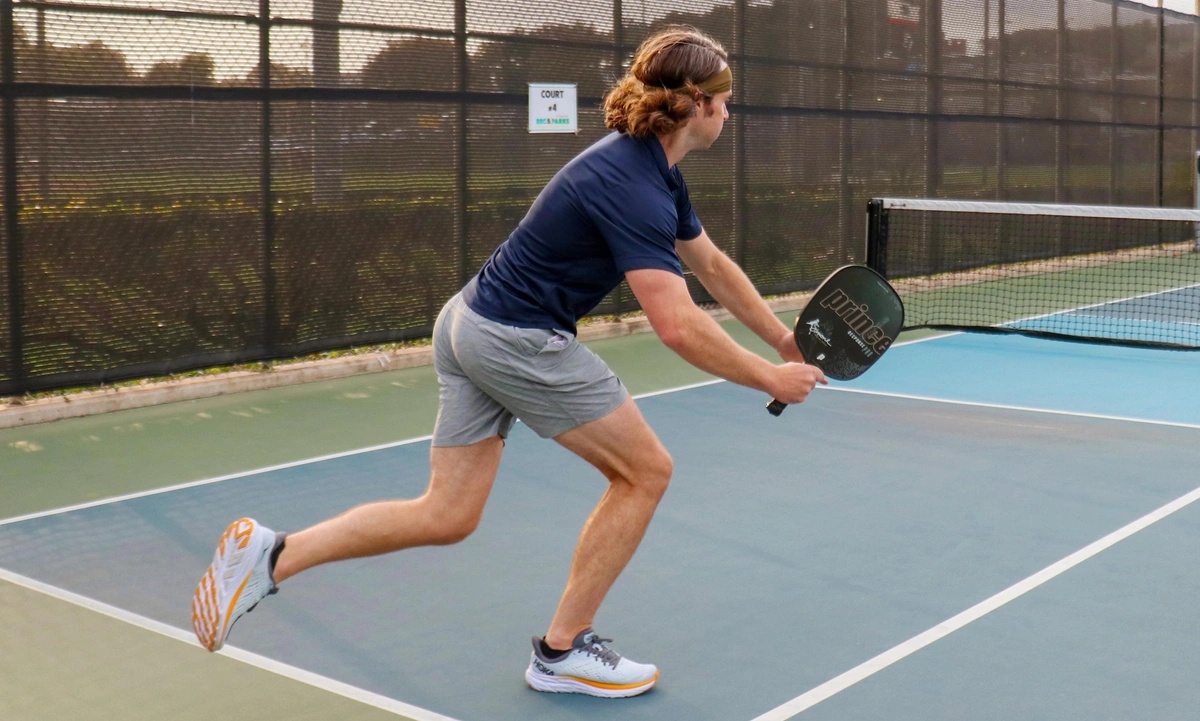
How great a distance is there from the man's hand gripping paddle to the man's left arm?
12cm

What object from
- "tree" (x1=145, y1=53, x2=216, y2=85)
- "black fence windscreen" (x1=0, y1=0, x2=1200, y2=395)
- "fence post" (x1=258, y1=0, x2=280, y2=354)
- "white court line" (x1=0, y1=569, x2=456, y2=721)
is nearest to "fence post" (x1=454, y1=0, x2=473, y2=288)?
"black fence windscreen" (x1=0, y1=0, x2=1200, y2=395)

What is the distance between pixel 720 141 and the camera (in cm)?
1127

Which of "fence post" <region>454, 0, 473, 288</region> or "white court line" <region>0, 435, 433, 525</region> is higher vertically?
"fence post" <region>454, 0, 473, 288</region>

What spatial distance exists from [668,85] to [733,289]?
648 mm

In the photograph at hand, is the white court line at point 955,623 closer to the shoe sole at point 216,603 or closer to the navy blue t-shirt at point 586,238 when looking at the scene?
the navy blue t-shirt at point 586,238

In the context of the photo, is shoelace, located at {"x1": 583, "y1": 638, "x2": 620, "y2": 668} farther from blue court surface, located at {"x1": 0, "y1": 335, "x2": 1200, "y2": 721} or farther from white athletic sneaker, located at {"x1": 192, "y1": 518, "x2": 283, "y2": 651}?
white athletic sneaker, located at {"x1": 192, "y1": 518, "x2": 283, "y2": 651}

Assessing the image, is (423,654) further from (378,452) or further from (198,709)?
(378,452)

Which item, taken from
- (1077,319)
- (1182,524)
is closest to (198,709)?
(1182,524)

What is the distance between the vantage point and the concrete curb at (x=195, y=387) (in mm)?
7305

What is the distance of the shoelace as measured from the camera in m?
3.70

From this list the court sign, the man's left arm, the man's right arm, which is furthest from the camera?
the court sign

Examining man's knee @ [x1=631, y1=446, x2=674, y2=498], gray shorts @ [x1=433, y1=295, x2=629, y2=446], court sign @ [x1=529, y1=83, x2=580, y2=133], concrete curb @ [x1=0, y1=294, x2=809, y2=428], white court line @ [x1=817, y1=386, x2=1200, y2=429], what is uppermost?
court sign @ [x1=529, y1=83, x2=580, y2=133]

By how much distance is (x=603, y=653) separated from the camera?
12.2ft

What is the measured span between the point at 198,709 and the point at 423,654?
0.65 metres
